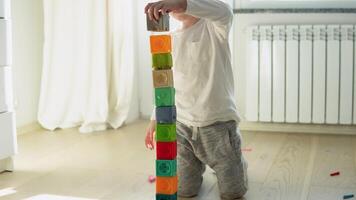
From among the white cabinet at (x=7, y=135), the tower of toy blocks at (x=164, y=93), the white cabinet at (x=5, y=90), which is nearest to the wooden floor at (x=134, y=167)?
the white cabinet at (x=7, y=135)

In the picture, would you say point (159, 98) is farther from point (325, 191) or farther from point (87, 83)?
point (87, 83)

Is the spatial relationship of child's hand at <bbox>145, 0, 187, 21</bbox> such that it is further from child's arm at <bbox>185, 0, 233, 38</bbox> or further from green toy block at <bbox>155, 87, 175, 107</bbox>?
green toy block at <bbox>155, 87, 175, 107</bbox>

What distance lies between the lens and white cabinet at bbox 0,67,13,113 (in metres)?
2.19

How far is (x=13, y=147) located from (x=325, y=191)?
1.29m

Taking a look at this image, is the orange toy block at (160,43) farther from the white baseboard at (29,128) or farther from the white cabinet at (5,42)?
the white baseboard at (29,128)

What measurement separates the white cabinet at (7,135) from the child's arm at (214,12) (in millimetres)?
987

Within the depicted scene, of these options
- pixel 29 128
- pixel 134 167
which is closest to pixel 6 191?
pixel 134 167

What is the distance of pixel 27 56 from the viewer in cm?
322

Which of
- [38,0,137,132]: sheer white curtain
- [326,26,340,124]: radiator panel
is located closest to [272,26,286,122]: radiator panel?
[326,26,340,124]: radiator panel

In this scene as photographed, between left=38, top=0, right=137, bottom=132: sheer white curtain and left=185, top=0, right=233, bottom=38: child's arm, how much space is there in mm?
1493

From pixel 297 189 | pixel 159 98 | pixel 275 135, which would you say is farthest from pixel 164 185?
pixel 275 135

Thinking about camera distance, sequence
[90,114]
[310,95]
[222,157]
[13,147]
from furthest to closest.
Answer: [90,114] < [310,95] < [13,147] < [222,157]

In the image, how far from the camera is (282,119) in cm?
305

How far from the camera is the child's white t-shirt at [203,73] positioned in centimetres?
187
